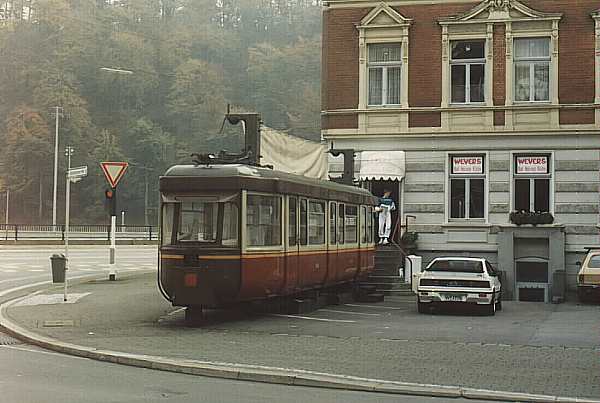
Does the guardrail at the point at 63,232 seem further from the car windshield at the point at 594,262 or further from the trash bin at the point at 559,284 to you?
the car windshield at the point at 594,262

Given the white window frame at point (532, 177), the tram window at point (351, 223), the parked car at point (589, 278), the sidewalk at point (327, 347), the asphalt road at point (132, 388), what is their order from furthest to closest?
the white window frame at point (532, 177)
the parked car at point (589, 278)
the tram window at point (351, 223)
the sidewalk at point (327, 347)
the asphalt road at point (132, 388)

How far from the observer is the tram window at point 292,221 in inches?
770

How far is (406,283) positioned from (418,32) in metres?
8.69

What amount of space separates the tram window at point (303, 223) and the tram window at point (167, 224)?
335cm

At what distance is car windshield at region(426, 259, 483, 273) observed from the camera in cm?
2250

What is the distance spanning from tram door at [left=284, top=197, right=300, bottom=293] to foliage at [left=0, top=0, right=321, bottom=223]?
7114 cm

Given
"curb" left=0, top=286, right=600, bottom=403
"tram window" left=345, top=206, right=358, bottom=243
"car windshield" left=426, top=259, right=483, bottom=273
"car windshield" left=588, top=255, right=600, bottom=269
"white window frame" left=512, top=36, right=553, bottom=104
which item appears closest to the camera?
"curb" left=0, top=286, right=600, bottom=403

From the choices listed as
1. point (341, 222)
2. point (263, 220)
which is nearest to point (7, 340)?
point (263, 220)

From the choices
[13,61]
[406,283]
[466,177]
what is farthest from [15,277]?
[13,61]

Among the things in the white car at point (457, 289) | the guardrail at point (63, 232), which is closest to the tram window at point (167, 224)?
the white car at point (457, 289)

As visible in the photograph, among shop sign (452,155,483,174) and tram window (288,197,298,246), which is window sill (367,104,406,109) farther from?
tram window (288,197,298,246)

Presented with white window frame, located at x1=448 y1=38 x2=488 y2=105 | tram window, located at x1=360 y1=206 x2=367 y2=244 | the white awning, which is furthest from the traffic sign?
white window frame, located at x1=448 y1=38 x2=488 y2=105

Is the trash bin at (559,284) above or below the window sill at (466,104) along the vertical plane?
below

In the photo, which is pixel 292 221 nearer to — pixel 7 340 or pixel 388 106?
pixel 7 340
